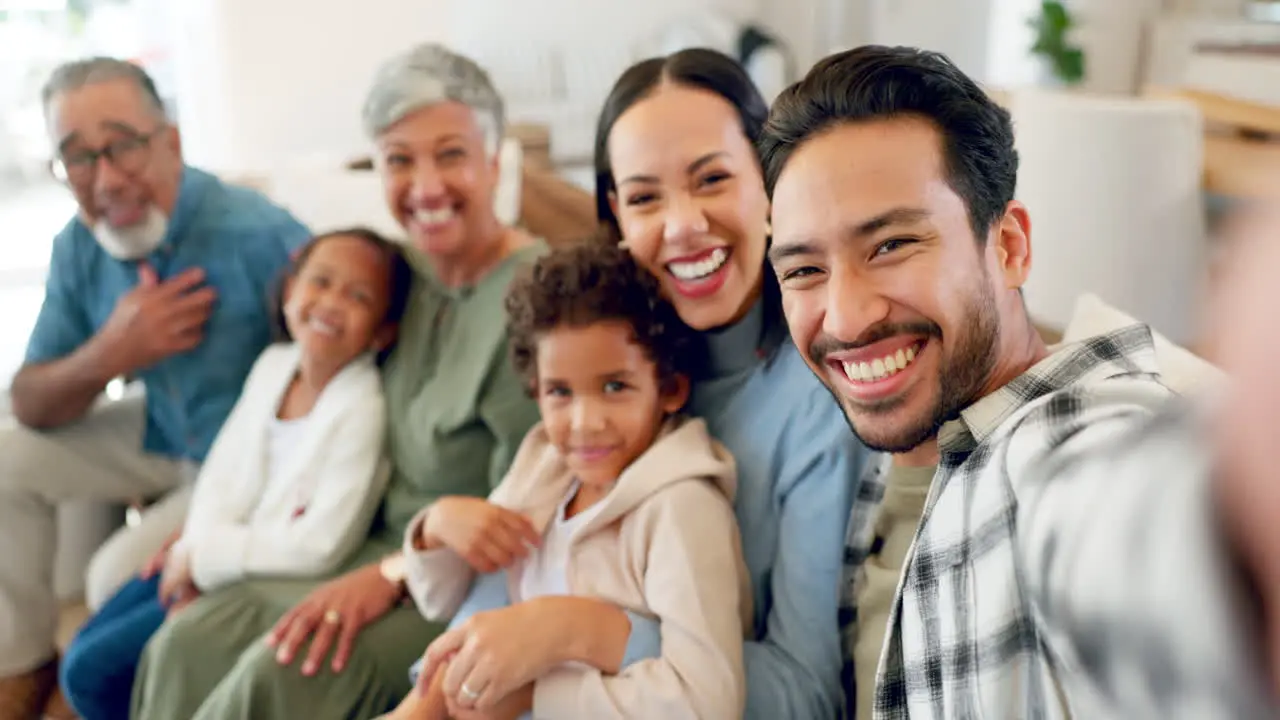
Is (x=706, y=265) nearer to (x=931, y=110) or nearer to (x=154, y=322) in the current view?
(x=931, y=110)

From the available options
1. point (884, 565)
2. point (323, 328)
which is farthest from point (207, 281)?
point (884, 565)

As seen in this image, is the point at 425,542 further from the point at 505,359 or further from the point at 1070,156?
the point at 1070,156

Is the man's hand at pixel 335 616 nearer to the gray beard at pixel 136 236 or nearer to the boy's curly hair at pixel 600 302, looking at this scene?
the boy's curly hair at pixel 600 302

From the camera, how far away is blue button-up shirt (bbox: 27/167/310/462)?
1724 millimetres

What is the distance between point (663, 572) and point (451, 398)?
0.50 m

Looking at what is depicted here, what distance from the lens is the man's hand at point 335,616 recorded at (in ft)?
4.23

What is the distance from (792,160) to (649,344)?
15.3 inches

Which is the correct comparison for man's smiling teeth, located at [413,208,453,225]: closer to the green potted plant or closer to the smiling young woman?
the smiling young woman

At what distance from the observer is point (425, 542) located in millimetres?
1252

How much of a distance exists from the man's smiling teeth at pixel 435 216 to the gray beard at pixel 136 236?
0.50 metres

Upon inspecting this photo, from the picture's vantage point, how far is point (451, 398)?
4.68 ft

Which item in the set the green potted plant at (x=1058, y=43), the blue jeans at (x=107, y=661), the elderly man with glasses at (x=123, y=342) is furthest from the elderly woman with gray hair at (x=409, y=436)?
the green potted plant at (x=1058, y=43)

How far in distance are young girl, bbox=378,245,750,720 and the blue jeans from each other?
50cm

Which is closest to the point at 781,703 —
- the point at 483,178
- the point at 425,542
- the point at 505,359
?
the point at 425,542
